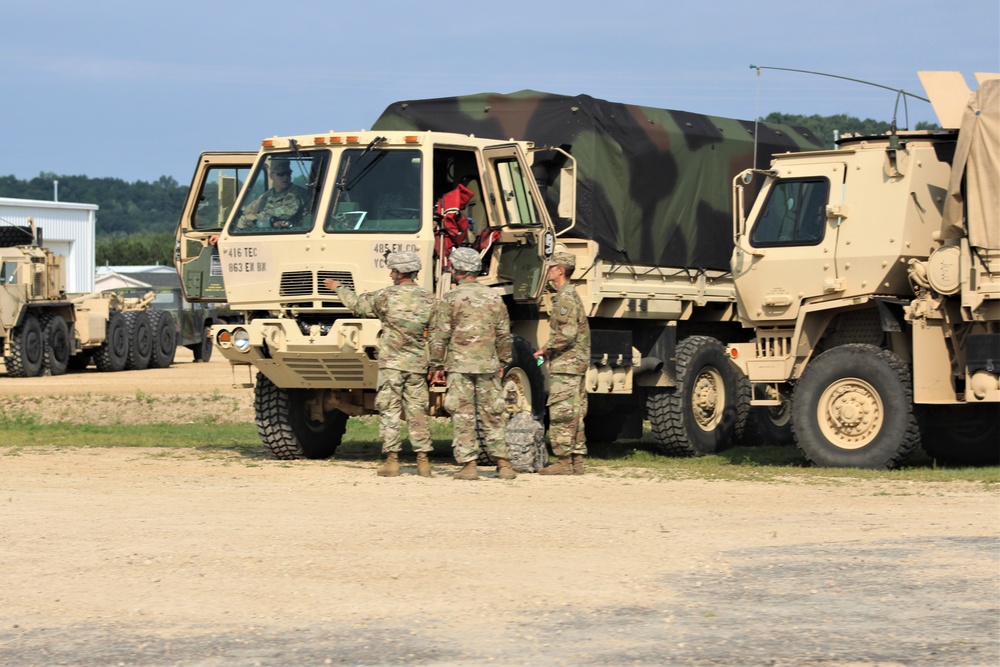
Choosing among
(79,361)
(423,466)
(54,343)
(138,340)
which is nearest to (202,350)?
(138,340)

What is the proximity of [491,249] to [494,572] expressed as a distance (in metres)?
6.09

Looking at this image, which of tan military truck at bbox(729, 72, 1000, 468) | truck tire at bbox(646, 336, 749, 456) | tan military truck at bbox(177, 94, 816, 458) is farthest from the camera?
truck tire at bbox(646, 336, 749, 456)

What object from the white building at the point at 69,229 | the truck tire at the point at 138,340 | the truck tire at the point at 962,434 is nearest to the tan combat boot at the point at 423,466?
the truck tire at the point at 962,434

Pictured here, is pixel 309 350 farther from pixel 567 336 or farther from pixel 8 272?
pixel 8 272

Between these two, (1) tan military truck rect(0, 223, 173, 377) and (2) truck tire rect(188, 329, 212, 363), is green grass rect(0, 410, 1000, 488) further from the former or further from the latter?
(2) truck tire rect(188, 329, 212, 363)

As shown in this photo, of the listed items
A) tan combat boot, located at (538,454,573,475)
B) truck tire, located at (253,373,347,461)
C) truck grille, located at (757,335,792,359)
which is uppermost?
truck grille, located at (757,335,792,359)

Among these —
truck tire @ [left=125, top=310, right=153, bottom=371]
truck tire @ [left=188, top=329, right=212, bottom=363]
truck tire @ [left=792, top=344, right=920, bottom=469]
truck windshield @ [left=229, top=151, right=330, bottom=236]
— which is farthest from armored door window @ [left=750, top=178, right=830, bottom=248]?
truck tire @ [left=188, top=329, right=212, bottom=363]

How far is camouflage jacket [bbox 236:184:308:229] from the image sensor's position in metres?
13.9

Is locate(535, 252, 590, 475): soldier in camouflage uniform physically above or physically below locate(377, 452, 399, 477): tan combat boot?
above

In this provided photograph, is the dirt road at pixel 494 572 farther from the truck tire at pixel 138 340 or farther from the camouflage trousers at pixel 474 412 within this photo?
the truck tire at pixel 138 340

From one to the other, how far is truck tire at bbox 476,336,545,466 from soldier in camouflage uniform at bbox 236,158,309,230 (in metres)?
2.13

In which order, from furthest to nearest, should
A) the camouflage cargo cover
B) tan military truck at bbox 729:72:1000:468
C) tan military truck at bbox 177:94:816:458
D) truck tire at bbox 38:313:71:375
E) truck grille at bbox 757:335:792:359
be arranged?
1. truck tire at bbox 38:313:71:375
2. the camouflage cargo cover
3. truck grille at bbox 757:335:792:359
4. tan military truck at bbox 177:94:816:458
5. tan military truck at bbox 729:72:1000:468

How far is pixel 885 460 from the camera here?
1372cm

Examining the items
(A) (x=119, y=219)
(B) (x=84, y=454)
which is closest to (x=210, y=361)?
(B) (x=84, y=454)
